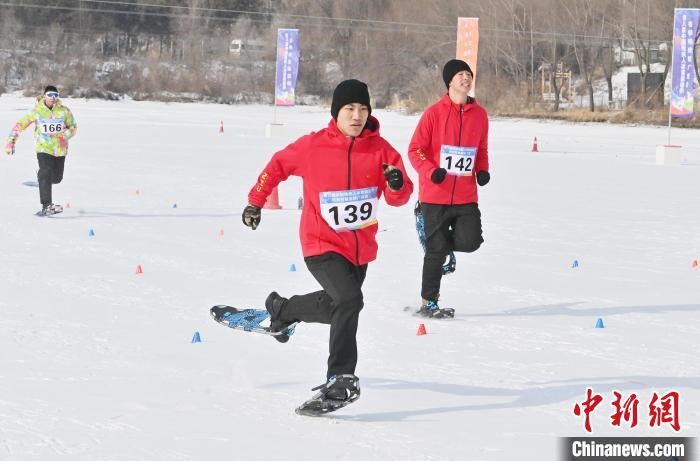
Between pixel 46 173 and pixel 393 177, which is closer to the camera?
pixel 393 177

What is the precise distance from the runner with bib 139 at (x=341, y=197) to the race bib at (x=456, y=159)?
7.34ft

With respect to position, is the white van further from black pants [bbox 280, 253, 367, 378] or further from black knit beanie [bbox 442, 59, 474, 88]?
black pants [bbox 280, 253, 367, 378]

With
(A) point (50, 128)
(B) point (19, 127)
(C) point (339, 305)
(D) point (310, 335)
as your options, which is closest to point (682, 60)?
(A) point (50, 128)

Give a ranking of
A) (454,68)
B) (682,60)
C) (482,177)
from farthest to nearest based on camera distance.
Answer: (682,60), (482,177), (454,68)

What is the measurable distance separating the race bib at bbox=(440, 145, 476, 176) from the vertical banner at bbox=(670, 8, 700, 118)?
19.3 meters

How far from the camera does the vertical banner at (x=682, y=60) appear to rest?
25719mm

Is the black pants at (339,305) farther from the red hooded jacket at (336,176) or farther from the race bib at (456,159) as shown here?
the race bib at (456,159)

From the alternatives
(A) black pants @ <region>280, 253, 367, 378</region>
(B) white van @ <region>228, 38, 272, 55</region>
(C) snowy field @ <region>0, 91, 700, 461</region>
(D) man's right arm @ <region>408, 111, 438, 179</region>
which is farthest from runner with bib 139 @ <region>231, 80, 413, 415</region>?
(B) white van @ <region>228, 38, 272, 55</region>

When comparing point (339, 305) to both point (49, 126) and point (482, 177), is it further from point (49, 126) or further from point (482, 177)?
point (49, 126)

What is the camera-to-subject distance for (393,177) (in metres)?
5.20

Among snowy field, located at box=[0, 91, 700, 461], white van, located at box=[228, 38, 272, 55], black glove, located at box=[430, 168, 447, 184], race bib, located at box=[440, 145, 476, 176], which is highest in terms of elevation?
white van, located at box=[228, 38, 272, 55]

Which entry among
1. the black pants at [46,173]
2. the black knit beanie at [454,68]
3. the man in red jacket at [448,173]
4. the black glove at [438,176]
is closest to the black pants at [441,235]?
the man in red jacket at [448,173]

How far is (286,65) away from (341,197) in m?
30.3

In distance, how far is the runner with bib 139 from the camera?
526 centimetres
